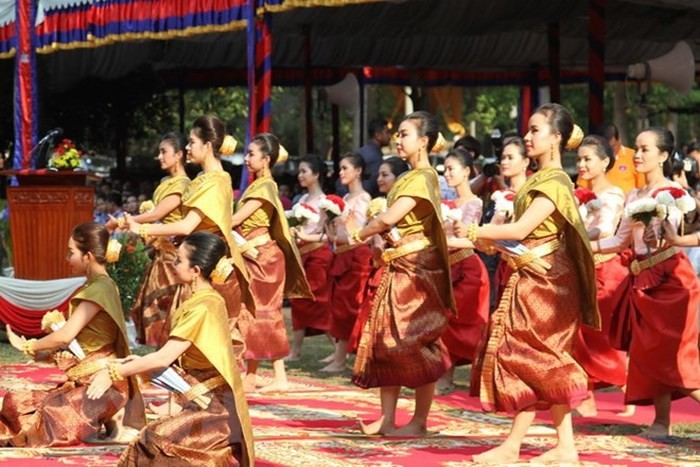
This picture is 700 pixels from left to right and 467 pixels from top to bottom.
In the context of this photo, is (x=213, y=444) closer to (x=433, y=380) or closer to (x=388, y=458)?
(x=388, y=458)

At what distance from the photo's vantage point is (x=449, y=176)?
32.1 ft

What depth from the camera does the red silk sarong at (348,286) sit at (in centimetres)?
1125

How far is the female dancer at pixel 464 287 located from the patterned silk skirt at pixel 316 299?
5.68 feet

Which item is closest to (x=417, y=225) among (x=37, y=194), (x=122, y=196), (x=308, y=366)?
(x=308, y=366)

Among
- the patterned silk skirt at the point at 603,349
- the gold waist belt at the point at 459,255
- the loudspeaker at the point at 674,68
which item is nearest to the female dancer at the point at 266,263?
the gold waist belt at the point at 459,255

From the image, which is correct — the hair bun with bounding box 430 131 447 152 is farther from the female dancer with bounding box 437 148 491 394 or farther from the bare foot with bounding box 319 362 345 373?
the bare foot with bounding box 319 362 345 373

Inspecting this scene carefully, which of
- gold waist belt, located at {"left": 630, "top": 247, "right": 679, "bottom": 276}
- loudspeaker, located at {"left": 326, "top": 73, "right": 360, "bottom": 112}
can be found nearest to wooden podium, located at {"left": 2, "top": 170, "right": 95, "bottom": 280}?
gold waist belt, located at {"left": 630, "top": 247, "right": 679, "bottom": 276}

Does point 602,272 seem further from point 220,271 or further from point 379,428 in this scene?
point 220,271

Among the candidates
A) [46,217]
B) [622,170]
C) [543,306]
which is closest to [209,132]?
[543,306]

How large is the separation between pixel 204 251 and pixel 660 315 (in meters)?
2.77

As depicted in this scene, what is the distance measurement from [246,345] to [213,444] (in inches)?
138

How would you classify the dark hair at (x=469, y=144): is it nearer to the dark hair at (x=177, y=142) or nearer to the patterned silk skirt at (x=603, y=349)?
the patterned silk skirt at (x=603, y=349)

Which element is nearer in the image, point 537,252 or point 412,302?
point 537,252

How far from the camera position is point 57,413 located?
7.43 metres
